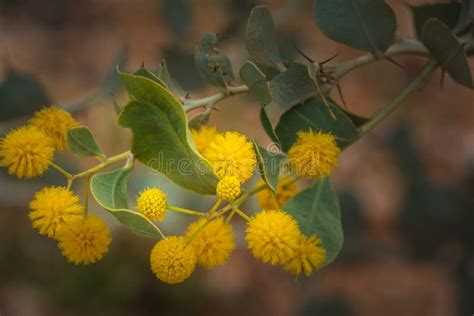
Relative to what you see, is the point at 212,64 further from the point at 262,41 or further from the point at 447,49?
the point at 447,49

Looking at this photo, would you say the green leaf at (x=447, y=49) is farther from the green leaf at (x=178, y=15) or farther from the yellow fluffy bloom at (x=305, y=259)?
the green leaf at (x=178, y=15)

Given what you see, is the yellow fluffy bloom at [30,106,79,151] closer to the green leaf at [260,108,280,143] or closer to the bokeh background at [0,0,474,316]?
the green leaf at [260,108,280,143]

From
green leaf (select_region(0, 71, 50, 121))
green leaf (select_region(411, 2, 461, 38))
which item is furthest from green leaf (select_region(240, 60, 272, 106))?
green leaf (select_region(0, 71, 50, 121))

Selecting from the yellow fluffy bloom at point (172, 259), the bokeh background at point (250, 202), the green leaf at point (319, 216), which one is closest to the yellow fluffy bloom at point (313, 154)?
the green leaf at point (319, 216)

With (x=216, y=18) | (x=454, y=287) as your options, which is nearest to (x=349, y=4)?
(x=454, y=287)

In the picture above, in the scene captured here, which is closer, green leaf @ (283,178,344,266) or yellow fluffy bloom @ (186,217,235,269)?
yellow fluffy bloom @ (186,217,235,269)

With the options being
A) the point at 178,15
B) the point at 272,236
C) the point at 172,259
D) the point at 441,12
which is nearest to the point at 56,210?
the point at 172,259
